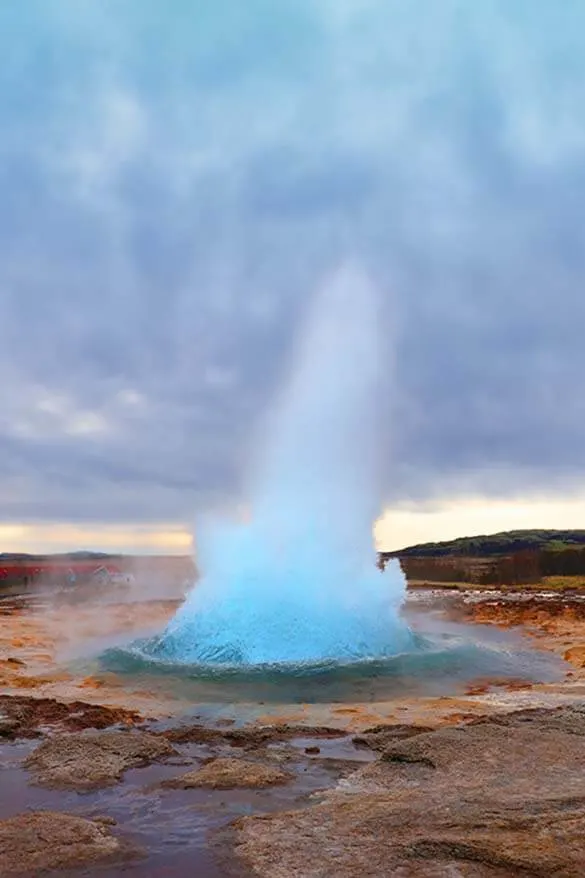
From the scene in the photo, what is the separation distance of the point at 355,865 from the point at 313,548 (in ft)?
51.3

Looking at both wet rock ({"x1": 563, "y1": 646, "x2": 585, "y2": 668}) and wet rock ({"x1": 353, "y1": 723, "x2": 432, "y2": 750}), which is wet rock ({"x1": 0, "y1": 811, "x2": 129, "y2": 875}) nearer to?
wet rock ({"x1": 353, "y1": 723, "x2": 432, "y2": 750})

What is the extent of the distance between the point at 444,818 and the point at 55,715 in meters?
6.97

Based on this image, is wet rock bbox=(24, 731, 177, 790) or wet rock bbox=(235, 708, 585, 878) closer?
wet rock bbox=(235, 708, 585, 878)

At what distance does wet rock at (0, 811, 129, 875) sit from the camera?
560 centimetres

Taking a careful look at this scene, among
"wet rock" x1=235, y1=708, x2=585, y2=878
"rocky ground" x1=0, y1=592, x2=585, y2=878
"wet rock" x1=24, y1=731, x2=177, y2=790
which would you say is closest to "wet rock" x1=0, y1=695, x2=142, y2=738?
"rocky ground" x1=0, y1=592, x2=585, y2=878

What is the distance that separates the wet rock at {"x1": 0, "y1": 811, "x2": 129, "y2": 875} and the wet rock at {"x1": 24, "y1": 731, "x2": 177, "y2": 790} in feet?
3.89

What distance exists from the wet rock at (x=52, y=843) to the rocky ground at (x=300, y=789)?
2cm

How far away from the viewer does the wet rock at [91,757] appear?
7855 mm

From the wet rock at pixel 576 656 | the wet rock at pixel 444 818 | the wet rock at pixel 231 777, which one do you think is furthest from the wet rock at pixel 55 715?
the wet rock at pixel 576 656

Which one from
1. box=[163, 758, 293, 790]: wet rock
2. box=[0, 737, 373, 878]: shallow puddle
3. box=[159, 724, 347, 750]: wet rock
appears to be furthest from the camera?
box=[159, 724, 347, 750]: wet rock

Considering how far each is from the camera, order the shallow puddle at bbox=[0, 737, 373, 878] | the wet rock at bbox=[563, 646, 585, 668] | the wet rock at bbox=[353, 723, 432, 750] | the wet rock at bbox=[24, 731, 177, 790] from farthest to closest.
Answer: the wet rock at bbox=[563, 646, 585, 668] → the wet rock at bbox=[353, 723, 432, 750] → the wet rock at bbox=[24, 731, 177, 790] → the shallow puddle at bbox=[0, 737, 373, 878]

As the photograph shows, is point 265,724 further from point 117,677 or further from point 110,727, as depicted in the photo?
point 117,677

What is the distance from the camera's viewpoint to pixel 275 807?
6.90 metres

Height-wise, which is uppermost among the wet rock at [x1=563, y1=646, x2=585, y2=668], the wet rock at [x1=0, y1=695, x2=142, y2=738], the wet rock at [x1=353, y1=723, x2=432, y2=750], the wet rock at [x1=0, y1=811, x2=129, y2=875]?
the wet rock at [x1=0, y1=811, x2=129, y2=875]
